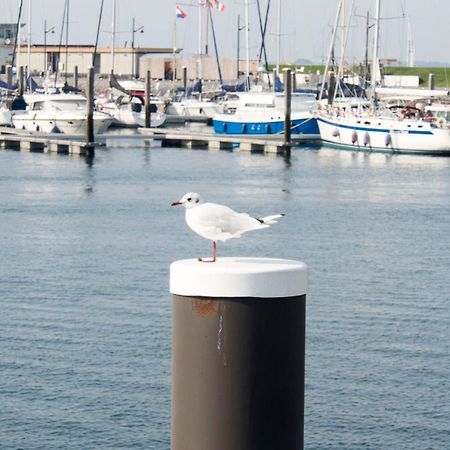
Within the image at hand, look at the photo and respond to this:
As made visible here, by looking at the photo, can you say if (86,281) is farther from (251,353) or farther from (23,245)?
(251,353)

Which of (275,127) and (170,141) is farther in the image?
(275,127)

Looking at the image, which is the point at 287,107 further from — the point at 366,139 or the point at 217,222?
the point at 217,222

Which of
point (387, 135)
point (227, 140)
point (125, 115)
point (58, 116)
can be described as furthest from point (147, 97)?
point (387, 135)

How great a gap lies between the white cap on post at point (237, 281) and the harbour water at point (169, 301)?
37.0ft

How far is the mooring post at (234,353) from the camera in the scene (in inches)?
152

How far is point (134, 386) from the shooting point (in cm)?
1758

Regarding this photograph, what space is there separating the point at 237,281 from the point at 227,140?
203ft

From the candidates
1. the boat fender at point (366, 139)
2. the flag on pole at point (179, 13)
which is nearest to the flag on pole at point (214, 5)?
the flag on pole at point (179, 13)

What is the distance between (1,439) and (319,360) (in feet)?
18.0

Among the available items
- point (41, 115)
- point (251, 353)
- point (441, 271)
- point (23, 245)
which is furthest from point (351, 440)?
point (41, 115)

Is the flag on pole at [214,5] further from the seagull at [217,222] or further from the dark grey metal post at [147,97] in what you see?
the seagull at [217,222]

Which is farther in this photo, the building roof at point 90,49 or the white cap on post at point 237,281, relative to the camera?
the building roof at point 90,49

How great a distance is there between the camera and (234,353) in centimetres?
386

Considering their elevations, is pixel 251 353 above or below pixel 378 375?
above
